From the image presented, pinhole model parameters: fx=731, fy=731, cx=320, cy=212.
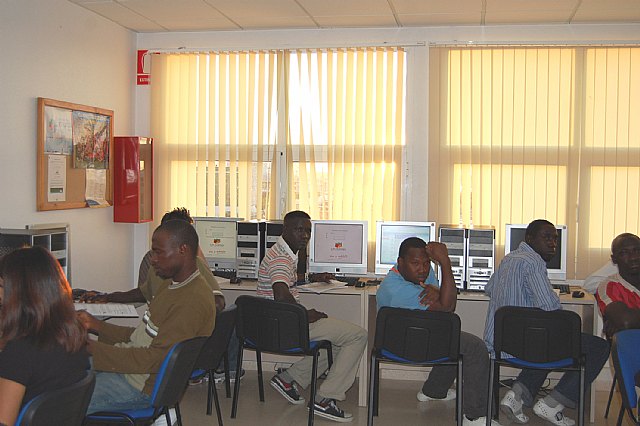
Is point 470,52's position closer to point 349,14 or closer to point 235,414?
point 349,14

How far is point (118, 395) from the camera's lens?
314 centimetres

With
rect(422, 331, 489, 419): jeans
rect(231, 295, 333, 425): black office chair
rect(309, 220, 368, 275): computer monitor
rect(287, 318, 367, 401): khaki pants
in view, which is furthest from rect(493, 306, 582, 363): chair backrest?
rect(309, 220, 368, 275): computer monitor

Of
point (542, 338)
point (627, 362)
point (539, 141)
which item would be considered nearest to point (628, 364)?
point (627, 362)

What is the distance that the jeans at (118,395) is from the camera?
313 cm

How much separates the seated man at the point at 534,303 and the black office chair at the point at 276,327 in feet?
3.82

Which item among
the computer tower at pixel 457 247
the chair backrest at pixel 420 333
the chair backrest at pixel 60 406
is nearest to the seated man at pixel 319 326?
the chair backrest at pixel 420 333

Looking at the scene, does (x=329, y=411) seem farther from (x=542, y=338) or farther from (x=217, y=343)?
(x=542, y=338)

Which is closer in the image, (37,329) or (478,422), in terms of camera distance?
(37,329)

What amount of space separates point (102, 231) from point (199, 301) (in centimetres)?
323

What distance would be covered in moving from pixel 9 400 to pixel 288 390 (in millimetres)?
3034

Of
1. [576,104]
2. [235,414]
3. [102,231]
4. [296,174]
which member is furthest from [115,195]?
[576,104]

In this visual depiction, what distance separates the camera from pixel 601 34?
5.93m

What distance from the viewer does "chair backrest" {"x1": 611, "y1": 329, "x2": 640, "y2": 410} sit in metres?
3.24

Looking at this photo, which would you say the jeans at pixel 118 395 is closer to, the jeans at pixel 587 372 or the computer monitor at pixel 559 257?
the jeans at pixel 587 372
